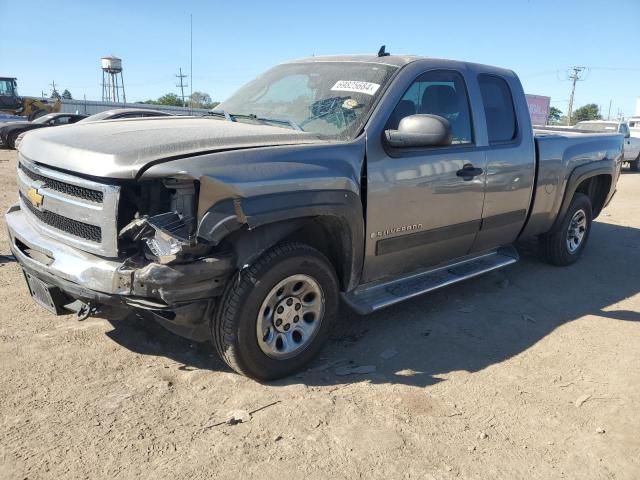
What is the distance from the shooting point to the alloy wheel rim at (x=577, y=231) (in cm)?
617

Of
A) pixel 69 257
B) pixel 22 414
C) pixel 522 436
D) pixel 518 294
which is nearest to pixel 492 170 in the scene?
pixel 518 294

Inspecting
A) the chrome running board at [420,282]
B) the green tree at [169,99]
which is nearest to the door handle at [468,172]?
the chrome running board at [420,282]

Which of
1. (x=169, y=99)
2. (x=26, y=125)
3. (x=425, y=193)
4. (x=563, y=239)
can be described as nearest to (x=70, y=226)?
(x=425, y=193)

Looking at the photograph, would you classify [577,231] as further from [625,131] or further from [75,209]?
[625,131]

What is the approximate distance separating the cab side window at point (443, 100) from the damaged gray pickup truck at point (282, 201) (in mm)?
16

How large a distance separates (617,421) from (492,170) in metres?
2.13

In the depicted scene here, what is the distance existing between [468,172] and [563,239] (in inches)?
95.5

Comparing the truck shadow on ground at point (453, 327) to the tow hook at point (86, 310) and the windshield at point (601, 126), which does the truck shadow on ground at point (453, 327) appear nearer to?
the tow hook at point (86, 310)

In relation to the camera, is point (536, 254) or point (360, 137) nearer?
point (360, 137)

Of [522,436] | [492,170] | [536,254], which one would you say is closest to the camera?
[522,436]

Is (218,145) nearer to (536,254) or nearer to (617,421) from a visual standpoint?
(617,421)

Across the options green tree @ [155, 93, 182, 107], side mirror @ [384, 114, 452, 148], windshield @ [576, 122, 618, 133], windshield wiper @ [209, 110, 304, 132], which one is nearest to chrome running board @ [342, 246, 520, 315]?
side mirror @ [384, 114, 452, 148]

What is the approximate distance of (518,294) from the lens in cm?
518

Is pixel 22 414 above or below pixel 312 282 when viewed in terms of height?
below
